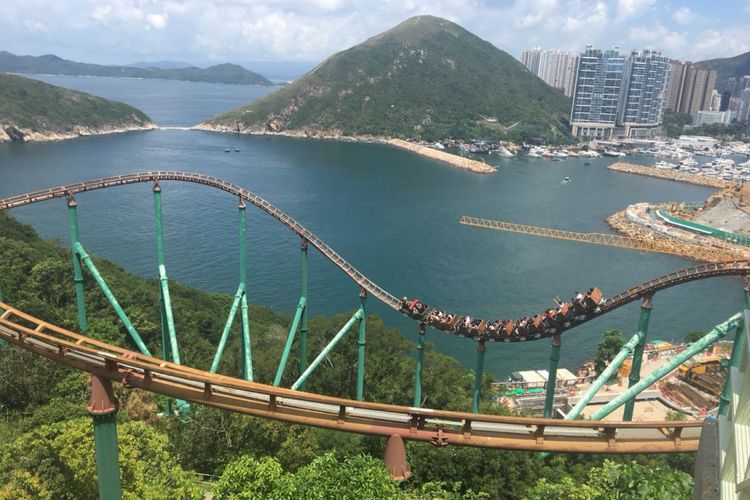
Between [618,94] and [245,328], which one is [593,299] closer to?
[245,328]

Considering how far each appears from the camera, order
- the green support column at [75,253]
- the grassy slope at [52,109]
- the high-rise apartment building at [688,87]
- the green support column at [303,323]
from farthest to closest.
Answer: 1. the high-rise apartment building at [688,87]
2. the grassy slope at [52,109]
3. the green support column at [303,323]
4. the green support column at [75,253]

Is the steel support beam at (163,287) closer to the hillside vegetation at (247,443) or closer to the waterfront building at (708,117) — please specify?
the hillside vegetation at (247,443)

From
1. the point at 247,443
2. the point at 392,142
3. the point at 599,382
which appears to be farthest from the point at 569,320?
the point at 392,142

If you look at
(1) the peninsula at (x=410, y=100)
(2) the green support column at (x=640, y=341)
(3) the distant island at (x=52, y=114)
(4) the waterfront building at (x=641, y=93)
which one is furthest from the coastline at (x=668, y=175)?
(3) the distant island at (x=52, y=114)

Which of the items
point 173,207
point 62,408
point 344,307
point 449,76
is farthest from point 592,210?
point 449,76

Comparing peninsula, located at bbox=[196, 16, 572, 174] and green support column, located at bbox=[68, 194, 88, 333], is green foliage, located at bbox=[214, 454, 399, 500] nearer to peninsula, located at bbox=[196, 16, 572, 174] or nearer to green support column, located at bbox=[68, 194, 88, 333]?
green support column, located at bbox=[68, 194, 88, 333]

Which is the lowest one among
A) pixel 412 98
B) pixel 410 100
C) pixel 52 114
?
pixel 52 114

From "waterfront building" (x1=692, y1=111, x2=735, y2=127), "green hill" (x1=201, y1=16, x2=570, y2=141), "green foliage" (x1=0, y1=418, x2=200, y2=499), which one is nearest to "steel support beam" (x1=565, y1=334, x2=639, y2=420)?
"green foliage" (x1=0, y1=418, x2=200, y2=499)

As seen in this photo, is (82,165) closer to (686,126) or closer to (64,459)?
(64,459)
